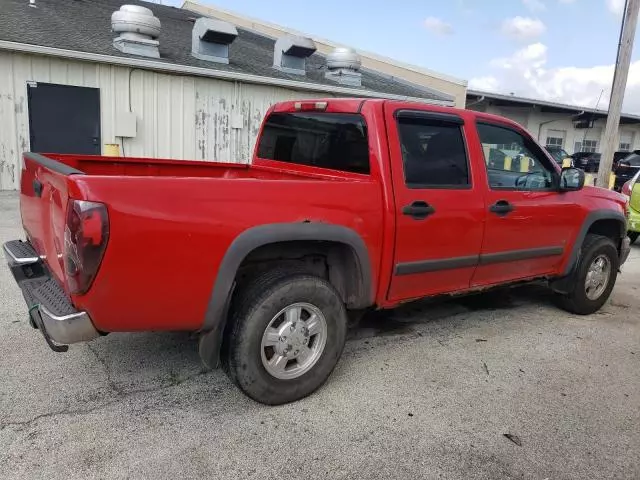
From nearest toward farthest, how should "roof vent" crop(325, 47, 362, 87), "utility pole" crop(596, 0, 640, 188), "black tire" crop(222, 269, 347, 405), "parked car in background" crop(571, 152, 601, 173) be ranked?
1. "black tire" crop(222, 269, 347, 405)
2. "utility pole" crop(596, 0, 640, 188)
3. "roof vent" crop(325, 47, 362, 87)
4. "parked car in background" crop(571, 152, 601, 173)

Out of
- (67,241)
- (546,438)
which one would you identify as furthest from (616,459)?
(67,241)

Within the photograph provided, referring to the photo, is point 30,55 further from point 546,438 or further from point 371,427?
point 546,438

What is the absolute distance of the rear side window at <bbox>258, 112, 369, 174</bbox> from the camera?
11.8 feet

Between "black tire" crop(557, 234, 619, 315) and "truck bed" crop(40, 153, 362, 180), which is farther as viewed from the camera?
"black tire" crop(557, 234, 619, 315)

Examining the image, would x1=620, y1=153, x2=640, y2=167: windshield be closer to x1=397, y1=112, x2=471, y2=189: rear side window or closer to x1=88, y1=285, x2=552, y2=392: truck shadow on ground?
x1=88, y1=285, x2=552, y2=392: truck shadow on ground

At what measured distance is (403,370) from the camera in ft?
12.2

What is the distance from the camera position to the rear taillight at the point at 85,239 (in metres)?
2.39

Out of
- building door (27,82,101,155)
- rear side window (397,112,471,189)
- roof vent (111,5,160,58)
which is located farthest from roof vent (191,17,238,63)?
rear side window (397,112,471,189)

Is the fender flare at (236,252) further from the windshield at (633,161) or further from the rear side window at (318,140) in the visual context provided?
the windshield at (633,161)

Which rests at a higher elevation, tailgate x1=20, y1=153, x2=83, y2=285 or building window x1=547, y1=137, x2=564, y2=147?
building window x1=547, y1=137, x2=564, y2=147

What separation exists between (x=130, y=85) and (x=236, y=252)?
9375 millimetres

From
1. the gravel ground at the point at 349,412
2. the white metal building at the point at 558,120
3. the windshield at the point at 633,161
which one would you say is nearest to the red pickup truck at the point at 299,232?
the gravel ground at the point at 349,412

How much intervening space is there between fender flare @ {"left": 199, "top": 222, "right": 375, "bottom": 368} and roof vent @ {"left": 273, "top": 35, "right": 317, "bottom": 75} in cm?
1142

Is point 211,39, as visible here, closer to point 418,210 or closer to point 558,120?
point 418,210
